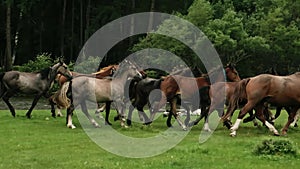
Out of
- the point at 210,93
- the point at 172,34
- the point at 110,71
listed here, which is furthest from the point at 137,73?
the point at 172,34

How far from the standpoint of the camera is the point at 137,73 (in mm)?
17281

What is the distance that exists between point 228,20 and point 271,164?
29122 millimetres

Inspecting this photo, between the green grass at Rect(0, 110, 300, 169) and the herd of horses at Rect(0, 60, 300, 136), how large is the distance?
824mm

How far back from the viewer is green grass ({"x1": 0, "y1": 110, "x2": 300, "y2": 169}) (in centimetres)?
978

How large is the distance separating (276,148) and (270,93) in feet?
12.3

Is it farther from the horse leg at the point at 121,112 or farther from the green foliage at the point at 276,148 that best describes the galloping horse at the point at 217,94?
the green foliage at the point at 276,148

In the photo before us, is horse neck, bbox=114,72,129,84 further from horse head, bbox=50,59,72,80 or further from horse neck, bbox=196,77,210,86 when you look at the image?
horse neck, bbox=196,77,210,86

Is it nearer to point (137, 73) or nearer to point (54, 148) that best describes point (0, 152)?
point (54, 148)

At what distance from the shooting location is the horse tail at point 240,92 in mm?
14750

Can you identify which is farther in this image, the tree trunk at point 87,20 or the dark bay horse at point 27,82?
the tree trunk at point 87,20

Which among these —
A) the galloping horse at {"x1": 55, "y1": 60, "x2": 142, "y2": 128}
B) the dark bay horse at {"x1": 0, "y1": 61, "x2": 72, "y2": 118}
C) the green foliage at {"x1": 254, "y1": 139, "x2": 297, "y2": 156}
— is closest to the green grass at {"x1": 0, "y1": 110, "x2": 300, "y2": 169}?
the green foliage at {"x1": 254, "y1": 139, "x2": 297, "y2": 156}

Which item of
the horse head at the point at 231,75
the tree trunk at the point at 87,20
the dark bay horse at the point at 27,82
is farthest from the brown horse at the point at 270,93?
the tree trunk at the point at 87,20

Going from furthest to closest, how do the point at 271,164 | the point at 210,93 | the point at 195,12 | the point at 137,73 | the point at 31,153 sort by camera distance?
the point at 195,12, the point at 137,73, the point at 210,93, the point at 31,153, the point at 271,164

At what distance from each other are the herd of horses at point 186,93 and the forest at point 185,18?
1780 cm
